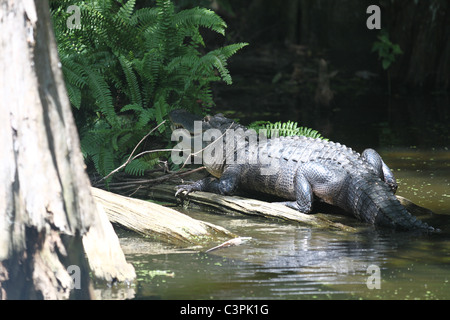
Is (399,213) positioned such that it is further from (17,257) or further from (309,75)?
(309,75)

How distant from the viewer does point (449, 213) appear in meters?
6.29

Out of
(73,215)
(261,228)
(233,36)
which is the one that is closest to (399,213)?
(261,228)

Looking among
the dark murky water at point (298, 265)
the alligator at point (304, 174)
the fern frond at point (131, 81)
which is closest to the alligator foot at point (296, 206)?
the alligator at point (304, 174)

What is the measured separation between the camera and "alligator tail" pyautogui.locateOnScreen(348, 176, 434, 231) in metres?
5.84

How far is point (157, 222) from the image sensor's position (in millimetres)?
5562

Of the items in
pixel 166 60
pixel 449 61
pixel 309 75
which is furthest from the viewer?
pixel 309 75

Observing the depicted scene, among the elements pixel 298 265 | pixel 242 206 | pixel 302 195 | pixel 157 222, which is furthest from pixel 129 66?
pixel 298 265

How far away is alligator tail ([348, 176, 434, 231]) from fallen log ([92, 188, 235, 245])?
1.44 m

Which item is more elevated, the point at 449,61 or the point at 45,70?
the point at 449,61

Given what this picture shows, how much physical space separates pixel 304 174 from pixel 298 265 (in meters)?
1.98

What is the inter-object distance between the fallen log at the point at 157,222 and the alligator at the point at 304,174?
1.12m

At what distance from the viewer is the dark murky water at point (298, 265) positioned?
4.20m

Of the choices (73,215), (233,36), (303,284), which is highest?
(233,36)

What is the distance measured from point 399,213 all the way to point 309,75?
1061cm
